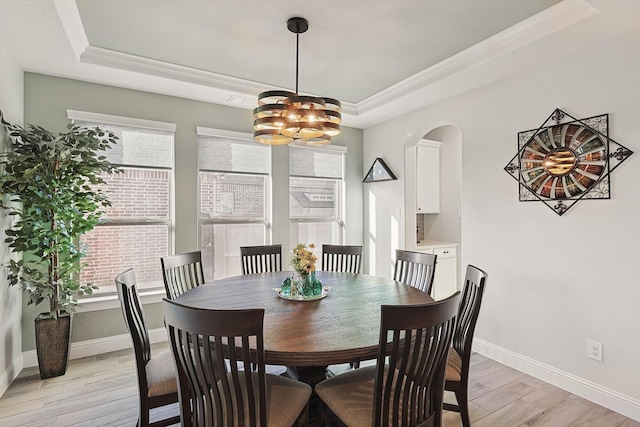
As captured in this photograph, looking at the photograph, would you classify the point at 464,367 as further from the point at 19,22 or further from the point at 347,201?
the point at 19,22

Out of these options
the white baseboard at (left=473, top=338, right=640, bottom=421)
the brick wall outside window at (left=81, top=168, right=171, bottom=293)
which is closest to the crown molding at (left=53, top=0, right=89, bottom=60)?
the brick wall outside window at (left=81, top=168, right=171, bottom=293)

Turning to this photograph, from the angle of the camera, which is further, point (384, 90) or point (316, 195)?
point (316, 195)

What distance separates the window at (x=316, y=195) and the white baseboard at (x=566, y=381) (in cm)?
227

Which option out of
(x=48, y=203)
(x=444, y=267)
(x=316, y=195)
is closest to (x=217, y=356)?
(x=48, y=203)

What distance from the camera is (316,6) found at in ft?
7.31

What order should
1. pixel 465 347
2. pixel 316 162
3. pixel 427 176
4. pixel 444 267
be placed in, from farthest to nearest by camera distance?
pixel 427 176 < pixel 316 162 < pixel 444 267 < pixel 465 347

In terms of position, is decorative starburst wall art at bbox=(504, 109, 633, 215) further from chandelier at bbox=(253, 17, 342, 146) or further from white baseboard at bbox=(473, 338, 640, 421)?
chandelier at bbox=(253, 17, 342, 146)

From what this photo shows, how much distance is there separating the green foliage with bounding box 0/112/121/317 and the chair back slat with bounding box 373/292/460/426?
8.75 ft

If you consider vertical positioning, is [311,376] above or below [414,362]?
below

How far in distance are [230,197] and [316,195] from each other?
48.2 inches

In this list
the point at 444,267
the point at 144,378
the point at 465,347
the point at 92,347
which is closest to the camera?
the point at 144,378

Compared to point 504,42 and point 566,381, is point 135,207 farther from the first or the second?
point 566,381

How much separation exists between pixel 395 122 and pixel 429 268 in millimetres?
2357

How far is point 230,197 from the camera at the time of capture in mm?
3979
